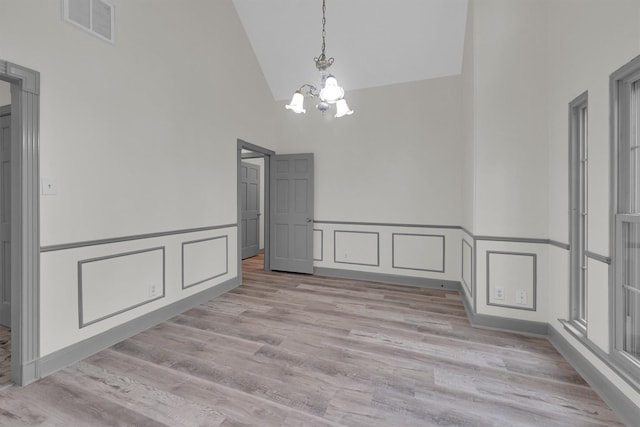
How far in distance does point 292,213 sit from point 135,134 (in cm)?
268

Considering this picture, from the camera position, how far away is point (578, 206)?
2.28 m

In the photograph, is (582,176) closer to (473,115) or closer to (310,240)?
A: (473,115)

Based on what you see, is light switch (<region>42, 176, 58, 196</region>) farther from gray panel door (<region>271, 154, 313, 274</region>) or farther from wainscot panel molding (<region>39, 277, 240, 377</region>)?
gray panel door (<region>271, 154, 313, 274</region>)

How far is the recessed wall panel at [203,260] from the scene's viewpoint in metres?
3.32

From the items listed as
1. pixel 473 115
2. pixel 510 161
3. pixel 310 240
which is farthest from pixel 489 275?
pixel 310 240

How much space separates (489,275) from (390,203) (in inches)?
72.0

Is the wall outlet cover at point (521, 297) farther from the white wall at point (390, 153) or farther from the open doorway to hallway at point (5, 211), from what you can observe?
the open doorway to hallway at point (5, 211)

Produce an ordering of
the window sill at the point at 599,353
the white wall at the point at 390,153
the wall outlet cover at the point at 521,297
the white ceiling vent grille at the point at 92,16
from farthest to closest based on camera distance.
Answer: the white wall at the point at 390,153, the wall outlet cover at the point at 521,297, the white ceiling vent grille at the point at 92,16, the window sill at the point at 599,353

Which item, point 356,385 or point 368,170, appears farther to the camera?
point 368,170

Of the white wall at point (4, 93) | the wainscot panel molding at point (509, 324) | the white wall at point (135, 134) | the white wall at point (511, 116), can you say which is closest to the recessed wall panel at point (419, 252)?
the wainscot panel molding at point (509, 324)

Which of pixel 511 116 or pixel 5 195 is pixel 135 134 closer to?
pixel 5 195

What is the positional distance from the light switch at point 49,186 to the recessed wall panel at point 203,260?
133 centimetres

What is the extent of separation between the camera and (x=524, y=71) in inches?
106

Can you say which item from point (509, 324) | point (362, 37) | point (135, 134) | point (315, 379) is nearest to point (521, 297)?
point (509, 324)
